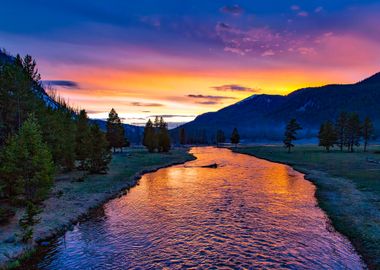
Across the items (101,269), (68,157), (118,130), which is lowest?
(101,269)

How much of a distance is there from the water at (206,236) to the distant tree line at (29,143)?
18.9 ft

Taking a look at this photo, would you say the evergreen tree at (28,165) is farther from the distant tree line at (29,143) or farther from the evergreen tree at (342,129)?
the evergreen tree at (342,129)

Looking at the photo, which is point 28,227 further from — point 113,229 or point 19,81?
point 19,81

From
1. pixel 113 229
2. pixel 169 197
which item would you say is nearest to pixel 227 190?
pixel 169 197

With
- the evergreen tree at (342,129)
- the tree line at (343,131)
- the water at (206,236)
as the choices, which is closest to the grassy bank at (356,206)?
the water at (206,236)

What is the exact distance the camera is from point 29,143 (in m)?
25.6

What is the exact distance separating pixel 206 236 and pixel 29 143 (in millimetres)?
16852

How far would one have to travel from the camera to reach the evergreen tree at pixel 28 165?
2512 cm

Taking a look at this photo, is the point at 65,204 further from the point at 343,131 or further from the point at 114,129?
the point at 343,131

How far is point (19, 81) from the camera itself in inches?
1430

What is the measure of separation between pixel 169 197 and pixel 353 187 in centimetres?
2521

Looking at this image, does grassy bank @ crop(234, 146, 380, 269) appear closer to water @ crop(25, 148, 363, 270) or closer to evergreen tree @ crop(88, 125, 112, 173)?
water @ crop(25, 148, 363, 270)

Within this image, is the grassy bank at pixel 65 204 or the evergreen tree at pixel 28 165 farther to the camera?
the evergreen tree at pixel 28 165

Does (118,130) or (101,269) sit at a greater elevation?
(118,130)
